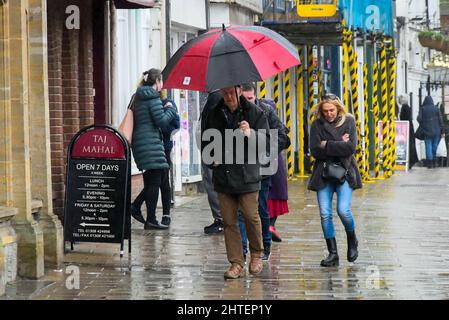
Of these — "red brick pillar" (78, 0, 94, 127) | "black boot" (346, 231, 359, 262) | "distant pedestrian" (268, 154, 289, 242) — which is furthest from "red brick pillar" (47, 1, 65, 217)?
"black boot" (346, 231, 359, 262)

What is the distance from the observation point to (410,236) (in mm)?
15617

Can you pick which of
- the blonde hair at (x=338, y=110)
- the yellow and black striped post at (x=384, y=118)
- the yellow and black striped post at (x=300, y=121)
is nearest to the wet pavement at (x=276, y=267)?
the blonde hair at (x=338, y=110)

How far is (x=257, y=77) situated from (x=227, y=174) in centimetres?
96

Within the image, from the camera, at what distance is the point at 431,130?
34.9 metres

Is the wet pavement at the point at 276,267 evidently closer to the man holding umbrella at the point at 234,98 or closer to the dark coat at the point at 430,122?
the man holding umbrella at the point at 234,98

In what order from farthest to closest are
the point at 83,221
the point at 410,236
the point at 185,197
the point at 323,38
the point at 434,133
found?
the point at 434,133 < the point at 323,38 < the point at 185,197 < the point at 410,236 < the point at 83,221

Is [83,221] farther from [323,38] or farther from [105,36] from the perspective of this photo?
[323,38]

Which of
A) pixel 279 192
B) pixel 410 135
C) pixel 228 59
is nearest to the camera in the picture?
pixel 228 59

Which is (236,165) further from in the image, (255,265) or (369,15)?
(369,15)

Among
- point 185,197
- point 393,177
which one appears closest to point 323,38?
point 393,177

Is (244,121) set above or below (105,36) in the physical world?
below

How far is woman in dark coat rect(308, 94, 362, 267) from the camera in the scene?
12.5 metres

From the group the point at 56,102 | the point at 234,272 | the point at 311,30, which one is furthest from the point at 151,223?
the point at 311,30

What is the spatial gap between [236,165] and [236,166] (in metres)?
0.01
